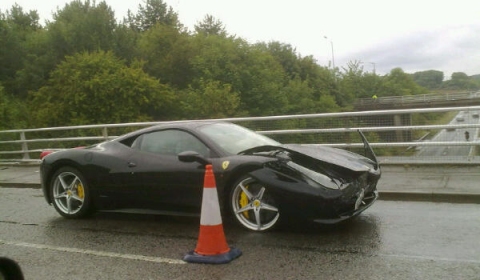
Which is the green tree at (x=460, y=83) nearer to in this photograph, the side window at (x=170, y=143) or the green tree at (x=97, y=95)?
the green tree at (x=97, y=95)

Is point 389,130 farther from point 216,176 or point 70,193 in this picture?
point 70,193

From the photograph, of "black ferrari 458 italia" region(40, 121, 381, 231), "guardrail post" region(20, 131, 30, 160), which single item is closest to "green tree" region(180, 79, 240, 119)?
"guardrail post" region(20, 131, 30, 160)

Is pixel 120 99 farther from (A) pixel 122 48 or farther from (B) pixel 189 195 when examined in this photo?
(B) pixel 189 195

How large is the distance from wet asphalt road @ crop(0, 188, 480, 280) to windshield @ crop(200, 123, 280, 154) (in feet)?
3.06

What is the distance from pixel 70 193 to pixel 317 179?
11.7ft

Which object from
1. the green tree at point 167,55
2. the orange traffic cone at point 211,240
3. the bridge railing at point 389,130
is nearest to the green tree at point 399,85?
the green tree at point 167,55

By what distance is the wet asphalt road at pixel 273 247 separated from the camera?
4.21 m

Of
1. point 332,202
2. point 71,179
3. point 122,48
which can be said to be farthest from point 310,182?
point 122,48

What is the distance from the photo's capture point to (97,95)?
1329 inches

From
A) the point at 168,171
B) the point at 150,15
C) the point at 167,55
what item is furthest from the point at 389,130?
the point at 150,15

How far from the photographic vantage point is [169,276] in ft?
14.0

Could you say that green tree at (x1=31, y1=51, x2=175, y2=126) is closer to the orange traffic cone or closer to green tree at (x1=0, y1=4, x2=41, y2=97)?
green tree at (x1=0, y1=4, x2=41, y2=97)

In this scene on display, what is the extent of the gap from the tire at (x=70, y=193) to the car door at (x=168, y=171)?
2.94ft

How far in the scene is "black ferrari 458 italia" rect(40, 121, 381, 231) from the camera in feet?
16.6
